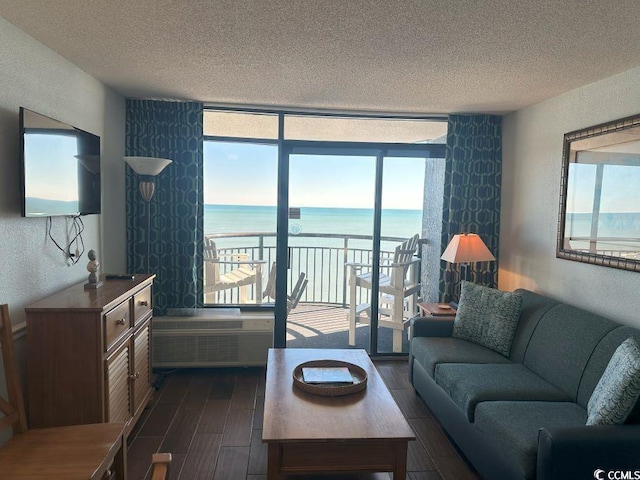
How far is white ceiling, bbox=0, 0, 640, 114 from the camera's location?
80.4 inches

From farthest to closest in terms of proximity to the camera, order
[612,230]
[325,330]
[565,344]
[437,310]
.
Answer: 1. [325,330]
2. [437,310]
3. [612,230]
4. [565,344]

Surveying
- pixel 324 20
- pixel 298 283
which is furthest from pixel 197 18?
pixel 298 283

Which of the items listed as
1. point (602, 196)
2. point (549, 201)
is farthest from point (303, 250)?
point (602, 196)

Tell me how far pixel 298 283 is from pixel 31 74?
282cm

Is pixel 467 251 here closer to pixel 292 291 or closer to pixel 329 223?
pixel 329 223

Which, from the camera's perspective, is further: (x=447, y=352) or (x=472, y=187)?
(x=472, y=187)

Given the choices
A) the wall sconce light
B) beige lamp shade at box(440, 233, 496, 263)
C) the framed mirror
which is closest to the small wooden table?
beige lamp shade at box(440, 233, 496, 263)

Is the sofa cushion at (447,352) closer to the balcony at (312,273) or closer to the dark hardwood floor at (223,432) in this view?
the dark hardwood floor at (223,432)

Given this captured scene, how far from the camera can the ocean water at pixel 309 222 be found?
428 cm

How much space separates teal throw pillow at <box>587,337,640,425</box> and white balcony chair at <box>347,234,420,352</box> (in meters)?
2.49

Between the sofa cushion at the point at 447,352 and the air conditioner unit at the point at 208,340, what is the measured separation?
1.41 metres

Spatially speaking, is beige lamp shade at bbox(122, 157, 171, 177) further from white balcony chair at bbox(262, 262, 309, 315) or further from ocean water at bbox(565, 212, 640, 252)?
ocean water at bbox(565, 212, 640, 252)

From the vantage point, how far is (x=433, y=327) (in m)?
3.50

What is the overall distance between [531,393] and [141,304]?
2682mm
